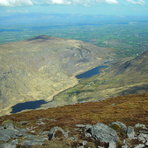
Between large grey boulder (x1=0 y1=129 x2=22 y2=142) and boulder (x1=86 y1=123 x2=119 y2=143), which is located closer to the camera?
boulder (x1=86 y1=123 x2=119 y2=143)

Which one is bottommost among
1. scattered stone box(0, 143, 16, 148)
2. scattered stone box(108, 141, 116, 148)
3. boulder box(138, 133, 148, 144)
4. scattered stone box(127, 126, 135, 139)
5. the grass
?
the grass

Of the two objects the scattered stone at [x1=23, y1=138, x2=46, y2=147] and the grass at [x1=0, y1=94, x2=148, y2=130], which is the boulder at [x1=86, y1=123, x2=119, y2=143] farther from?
the scattered stone at [x1=23, y1=138, x2=46, y2=147]

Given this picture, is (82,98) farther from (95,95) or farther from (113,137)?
(113,137)

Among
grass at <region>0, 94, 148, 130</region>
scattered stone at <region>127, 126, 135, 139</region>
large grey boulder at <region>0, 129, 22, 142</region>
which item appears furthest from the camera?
grass at <region>0, 94, 148, 130</region>

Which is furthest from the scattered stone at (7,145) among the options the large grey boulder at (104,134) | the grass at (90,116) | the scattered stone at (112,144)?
the scattered stone at (112,144)

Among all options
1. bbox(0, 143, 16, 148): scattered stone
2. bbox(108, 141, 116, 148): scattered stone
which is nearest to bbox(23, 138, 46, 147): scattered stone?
bbox(0, 143, 16, 148): scattered stone

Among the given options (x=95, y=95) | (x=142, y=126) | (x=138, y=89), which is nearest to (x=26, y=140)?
(x=142, y=126)

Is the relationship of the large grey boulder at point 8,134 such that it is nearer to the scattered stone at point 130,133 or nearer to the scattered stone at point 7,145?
the scattered stone at point 7,145

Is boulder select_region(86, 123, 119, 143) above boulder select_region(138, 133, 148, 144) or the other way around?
above
